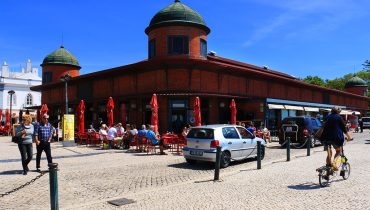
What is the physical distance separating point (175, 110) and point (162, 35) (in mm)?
5757

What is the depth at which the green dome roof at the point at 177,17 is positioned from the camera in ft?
84.9

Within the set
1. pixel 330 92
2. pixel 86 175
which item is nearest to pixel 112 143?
pixel 86 175

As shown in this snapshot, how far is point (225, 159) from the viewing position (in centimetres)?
1210

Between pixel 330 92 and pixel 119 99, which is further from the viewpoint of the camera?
pixel 330 92

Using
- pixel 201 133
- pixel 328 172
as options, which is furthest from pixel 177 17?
pixel 328 172

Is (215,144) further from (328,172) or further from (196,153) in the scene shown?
(328,172)

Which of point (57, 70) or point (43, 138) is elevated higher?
point (57, 70)

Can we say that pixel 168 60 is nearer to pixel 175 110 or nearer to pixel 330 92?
pixel 175 110

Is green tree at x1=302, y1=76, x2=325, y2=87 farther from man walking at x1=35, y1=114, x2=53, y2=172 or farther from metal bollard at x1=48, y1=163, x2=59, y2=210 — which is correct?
metal bollard at x1=48, y1=163, x2=59, y2=210

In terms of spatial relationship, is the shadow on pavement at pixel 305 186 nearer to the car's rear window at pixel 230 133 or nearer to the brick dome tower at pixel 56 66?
the car's rear window at pixel 230 133

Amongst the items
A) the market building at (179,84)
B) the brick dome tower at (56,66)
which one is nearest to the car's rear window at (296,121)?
the market building at (179,84)

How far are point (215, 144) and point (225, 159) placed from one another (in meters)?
0.74

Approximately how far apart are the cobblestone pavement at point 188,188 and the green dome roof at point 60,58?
31.2 meters

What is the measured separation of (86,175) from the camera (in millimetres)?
10281
